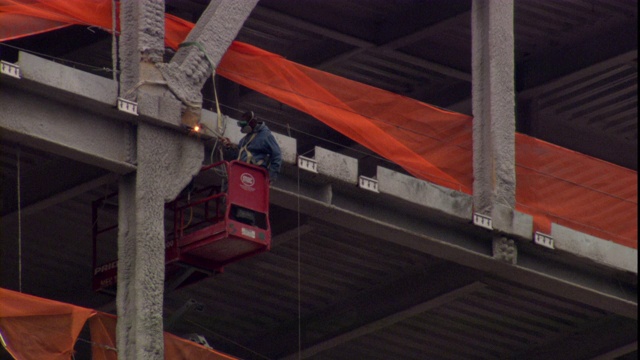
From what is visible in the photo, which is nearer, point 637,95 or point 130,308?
point 130,308

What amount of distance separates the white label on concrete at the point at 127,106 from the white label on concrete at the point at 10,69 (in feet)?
4.84

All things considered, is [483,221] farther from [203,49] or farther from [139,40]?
[139,40]

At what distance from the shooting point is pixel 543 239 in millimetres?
26641

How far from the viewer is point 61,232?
28.5 metres

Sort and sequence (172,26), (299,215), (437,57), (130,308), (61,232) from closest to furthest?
1. (130,308)
2. (172,26)
3. (299,215)
4. (61,232)
5. (437,57)

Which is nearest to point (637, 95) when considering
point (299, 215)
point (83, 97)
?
point (299, 215)

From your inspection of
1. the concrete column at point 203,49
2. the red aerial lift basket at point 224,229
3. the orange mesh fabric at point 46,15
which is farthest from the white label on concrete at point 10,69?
the red aerial lift basket at point 224,229

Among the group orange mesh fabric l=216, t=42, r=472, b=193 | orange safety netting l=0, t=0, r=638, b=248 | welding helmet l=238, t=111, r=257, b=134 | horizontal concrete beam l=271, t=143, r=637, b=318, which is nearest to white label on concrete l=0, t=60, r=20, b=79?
orange safety netting l=0, t=0, r=638, b=248

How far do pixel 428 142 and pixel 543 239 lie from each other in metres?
2.32

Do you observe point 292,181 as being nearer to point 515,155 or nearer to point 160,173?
point 160,173

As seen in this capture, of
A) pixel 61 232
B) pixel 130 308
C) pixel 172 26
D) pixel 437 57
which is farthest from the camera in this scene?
pixel 437 57

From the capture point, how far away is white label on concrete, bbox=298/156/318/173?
79.9 ft

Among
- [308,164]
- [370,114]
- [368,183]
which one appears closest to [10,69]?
[308,164]

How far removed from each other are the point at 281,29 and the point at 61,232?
17.3 feet
